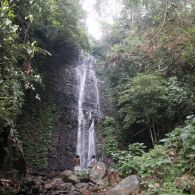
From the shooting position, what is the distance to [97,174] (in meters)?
8.96

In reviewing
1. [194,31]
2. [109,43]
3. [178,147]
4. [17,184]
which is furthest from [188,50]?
[109,43]

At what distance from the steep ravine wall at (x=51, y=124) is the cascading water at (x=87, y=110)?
363mm

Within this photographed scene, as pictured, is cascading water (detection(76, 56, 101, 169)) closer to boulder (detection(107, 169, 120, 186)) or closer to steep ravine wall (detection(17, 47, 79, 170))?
steep ravine wall (detection(17, 47, 79, 170))

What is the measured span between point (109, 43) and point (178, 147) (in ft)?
51.9

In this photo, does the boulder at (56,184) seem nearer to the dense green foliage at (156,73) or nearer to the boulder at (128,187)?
the boulder at (128,187)

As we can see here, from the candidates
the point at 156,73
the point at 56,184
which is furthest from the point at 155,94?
the point at 56,184

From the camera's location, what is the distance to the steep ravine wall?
13383 millimetres

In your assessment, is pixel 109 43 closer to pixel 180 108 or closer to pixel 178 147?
pixel 180 108

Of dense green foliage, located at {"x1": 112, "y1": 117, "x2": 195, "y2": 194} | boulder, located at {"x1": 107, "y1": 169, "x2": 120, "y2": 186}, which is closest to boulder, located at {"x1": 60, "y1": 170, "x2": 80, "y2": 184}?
boulder, located at {"x1": 107, "y1": 169, "x2": 120, "y2": 186}

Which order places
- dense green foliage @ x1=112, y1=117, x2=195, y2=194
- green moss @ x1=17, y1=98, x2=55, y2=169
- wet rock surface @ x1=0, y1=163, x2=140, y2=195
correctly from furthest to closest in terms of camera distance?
green moss @ x1=17, y1=98, x2=55, y2=169
wet rock surface @ x1=0, y1=163, x2=140, y2=195
dense green foliage @ x1=112, y1=117, x2=195, y2=194

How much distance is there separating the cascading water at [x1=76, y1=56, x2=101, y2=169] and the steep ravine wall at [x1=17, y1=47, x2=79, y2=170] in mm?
363

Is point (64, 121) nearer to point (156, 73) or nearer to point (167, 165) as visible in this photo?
point (156, 73)

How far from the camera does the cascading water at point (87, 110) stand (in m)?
14.3

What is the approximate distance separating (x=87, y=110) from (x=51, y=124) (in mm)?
2476
